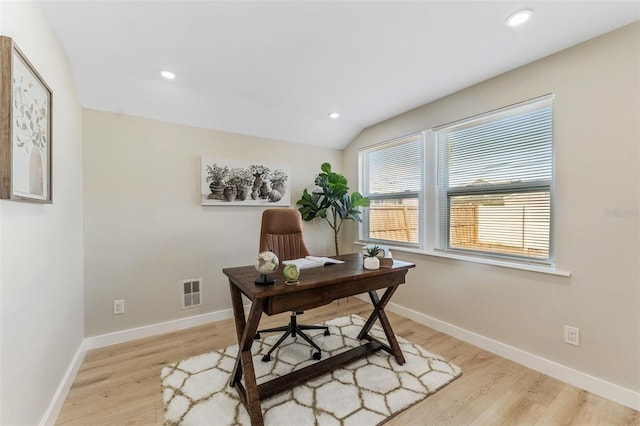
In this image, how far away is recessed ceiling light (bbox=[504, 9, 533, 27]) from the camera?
4.98 feet

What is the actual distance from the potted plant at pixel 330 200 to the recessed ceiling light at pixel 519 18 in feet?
6.77

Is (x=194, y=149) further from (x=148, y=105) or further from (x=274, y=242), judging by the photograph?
(x=274, y=242)

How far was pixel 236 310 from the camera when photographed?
5.77ft

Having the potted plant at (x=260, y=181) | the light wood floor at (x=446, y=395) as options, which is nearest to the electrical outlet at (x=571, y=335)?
the light wood floor at (x=446, y=395)

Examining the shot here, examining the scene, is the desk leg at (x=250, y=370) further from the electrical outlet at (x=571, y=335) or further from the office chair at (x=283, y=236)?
the electrical outlet at (x=571, y=335)

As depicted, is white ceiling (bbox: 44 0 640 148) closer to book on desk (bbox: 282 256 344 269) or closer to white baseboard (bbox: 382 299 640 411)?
book on desk (bbox: 282 256 344 269)

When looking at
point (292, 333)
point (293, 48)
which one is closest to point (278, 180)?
point (293, 48)

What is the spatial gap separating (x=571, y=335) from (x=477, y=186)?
4.22ft

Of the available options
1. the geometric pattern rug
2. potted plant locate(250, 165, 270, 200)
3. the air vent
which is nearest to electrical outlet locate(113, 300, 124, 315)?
the air vent

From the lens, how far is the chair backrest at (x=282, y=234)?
240cm

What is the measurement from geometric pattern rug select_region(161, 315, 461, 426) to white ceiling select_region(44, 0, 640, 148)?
2.30m

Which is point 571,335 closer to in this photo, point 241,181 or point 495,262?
point 495,262

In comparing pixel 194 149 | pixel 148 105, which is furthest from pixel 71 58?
pixel 194 149

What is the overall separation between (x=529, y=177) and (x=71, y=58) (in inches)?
140
